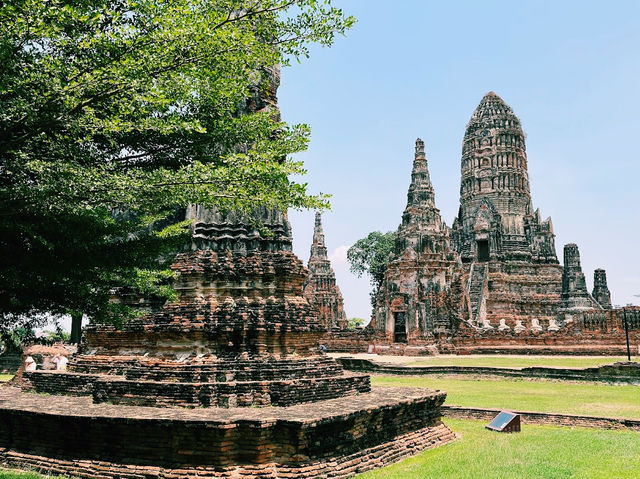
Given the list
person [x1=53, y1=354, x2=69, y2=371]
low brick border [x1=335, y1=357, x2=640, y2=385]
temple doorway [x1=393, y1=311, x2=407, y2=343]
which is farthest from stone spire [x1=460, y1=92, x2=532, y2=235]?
person [x1=53, y1=354, x2=69, y2=371]

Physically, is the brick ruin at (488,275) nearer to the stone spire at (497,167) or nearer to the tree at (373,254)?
the stone spire at (497,167)

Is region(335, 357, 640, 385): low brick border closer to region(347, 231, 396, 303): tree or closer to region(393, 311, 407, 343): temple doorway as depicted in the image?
Answer: region(393, 311, 407, 343): temple doorway

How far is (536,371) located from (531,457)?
11.7 m

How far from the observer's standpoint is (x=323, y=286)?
47.4m

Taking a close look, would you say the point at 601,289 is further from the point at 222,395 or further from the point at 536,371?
the point at 222,395

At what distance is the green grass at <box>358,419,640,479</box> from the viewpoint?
7238 mm

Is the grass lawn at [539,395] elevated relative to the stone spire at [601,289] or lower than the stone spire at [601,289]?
lower

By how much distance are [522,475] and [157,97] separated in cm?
625

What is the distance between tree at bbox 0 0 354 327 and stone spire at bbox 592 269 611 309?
127 feet

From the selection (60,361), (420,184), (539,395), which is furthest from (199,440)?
(420,184)

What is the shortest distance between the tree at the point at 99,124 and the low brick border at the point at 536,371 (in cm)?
1463

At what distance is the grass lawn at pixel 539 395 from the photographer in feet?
41.2

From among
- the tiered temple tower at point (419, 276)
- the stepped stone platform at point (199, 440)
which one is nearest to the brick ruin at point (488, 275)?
the tiered temple tower at point (419, 276)

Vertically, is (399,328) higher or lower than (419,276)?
lower
